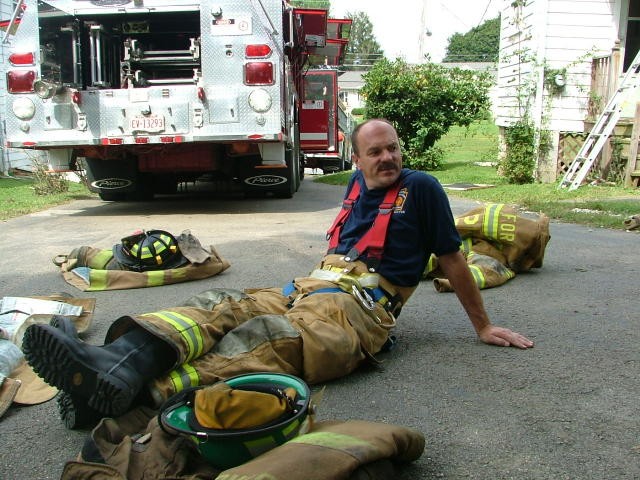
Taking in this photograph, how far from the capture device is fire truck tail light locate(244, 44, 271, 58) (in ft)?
23.3

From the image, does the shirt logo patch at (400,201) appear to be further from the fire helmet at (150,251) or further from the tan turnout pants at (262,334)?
the fire helmet at (150,251)

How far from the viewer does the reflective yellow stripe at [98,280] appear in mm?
4172

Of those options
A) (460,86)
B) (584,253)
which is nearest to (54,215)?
(584,253)

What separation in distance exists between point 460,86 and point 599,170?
6466mm

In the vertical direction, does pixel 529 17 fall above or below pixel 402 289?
above

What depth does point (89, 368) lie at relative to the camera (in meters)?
1.93

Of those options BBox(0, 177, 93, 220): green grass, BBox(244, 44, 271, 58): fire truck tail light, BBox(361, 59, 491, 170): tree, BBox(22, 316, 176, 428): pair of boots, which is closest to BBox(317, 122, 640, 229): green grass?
BBox(361, 59, 491, 170): tree

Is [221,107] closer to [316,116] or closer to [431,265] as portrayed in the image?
[431,265]

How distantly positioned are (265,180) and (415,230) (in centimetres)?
639

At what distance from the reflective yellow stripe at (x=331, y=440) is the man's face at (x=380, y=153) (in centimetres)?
148

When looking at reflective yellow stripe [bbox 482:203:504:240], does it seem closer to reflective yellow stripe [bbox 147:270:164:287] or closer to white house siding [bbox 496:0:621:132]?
reflective yellow stripe [bbox 147:270:164:287]

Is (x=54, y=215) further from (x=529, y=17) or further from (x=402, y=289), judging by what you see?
(x=529, y=17)

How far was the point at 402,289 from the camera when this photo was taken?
2.91 metres

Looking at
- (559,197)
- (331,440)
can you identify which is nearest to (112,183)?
(559,197)
